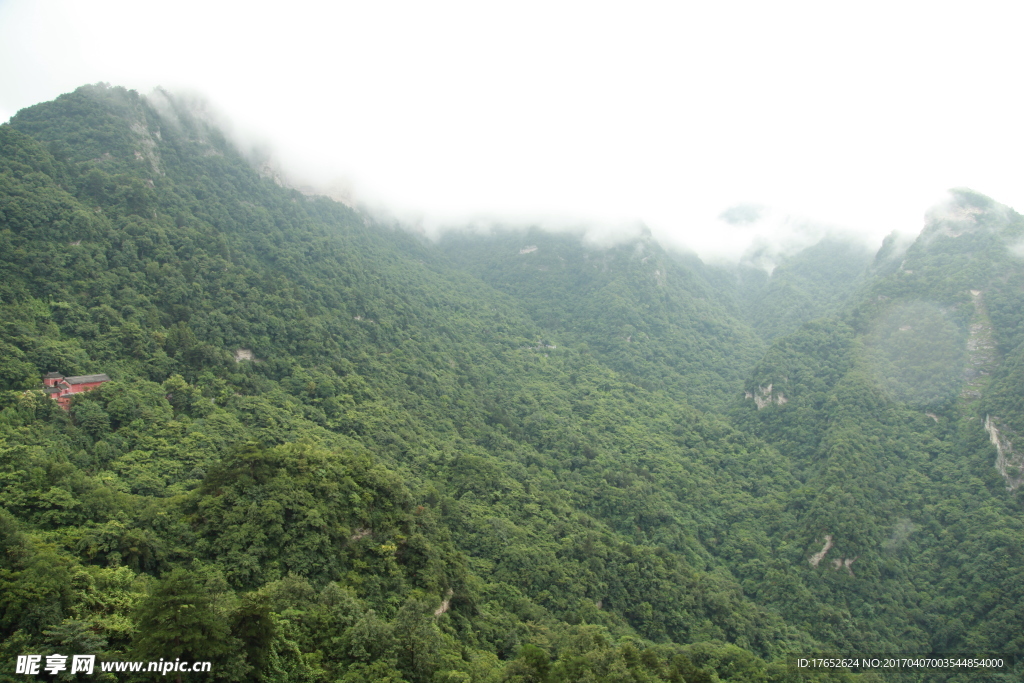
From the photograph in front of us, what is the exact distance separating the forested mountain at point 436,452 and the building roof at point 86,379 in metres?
1.60

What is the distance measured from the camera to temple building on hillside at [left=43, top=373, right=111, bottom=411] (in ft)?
145

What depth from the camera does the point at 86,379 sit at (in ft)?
153

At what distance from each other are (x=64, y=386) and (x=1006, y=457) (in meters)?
103

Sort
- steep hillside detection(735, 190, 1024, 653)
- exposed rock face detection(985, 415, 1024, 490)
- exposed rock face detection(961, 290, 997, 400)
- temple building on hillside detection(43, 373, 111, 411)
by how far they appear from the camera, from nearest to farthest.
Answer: temple building on hillside detection(43, 373, 111, 411)
steep hillside detection(735, 190, 1024, 653)
exposed rock face detection(985, 415, 1024, 490)
exposed rock face detection(961, 290, 997, 400)

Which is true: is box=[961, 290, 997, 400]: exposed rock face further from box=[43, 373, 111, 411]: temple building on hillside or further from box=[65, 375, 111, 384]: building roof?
box=[43, 373, 111, 411]: temple building on hillside

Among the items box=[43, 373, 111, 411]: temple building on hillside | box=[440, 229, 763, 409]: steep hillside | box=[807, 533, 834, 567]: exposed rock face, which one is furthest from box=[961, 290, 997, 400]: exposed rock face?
box=[43, 373, 111, 411]: temple building on hillside

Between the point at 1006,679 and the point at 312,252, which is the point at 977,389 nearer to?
the point at 1006,679

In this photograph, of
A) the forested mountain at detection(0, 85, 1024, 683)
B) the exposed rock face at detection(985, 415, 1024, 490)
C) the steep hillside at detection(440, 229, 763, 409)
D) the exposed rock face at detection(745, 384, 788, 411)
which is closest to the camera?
the forested mountain at detection(0, 85, 1024, 683)

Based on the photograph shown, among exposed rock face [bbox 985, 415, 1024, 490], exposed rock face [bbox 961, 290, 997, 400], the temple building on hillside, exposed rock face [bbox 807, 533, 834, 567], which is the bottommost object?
exposed rock face [bbox 807, 533, 834, 567]

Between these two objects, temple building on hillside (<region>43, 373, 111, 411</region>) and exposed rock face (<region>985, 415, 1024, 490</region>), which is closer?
temple building on hillside (<region>43, 373, 111, 411</region>)

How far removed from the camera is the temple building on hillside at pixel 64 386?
4431cm

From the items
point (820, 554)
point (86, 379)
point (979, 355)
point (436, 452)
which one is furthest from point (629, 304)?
point (86, 379)

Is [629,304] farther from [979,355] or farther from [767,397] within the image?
[979,355]

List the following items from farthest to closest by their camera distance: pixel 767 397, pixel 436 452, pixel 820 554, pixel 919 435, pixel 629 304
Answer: pixel 629 304 → pixel 767 397 → pixel 919 435 → pixel 820 554 → pixel 436 452
